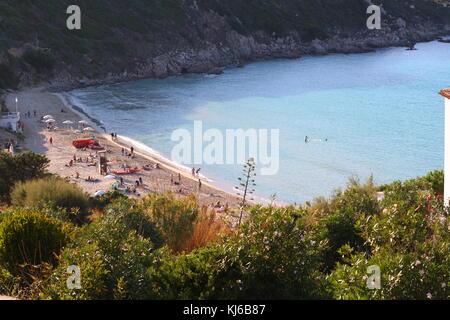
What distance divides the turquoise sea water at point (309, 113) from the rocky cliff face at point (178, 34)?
184 inches

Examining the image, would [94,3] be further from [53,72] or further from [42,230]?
[42,230]

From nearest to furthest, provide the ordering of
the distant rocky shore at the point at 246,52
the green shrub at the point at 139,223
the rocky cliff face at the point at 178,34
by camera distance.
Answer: the green shrub at the point at 139,223
the rocky cliff face at the point at 178,34
the distant rocky shore at the point at 246,52

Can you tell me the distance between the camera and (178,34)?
275 feet

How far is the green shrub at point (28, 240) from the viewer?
7.55 meters

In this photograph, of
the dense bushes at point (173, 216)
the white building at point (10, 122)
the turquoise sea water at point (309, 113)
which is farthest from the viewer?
the white building at point (10, 122)

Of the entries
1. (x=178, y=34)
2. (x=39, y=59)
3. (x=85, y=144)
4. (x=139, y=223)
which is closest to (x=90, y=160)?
(x=85, y=144)

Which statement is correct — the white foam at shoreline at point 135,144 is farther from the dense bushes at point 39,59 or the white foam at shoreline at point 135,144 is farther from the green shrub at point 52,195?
the green shrub at point 52,195

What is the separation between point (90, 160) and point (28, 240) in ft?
87.9

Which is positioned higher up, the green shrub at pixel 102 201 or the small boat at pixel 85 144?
the green shrub at pixel 102 201

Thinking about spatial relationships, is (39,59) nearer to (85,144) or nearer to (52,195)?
(85,144)

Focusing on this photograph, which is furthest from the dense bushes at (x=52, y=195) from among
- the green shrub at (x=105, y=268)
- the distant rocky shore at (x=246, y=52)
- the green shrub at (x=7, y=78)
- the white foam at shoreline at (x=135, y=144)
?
the distant rocky shore at (x=246, y=52)

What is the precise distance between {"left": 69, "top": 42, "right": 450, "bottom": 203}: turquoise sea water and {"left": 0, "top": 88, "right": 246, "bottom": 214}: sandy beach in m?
2.46

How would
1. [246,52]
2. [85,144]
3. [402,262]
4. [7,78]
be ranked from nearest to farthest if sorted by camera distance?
[402,262] < [85,144] < [7,78] < [246,52]

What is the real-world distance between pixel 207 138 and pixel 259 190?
1296 centimetres
